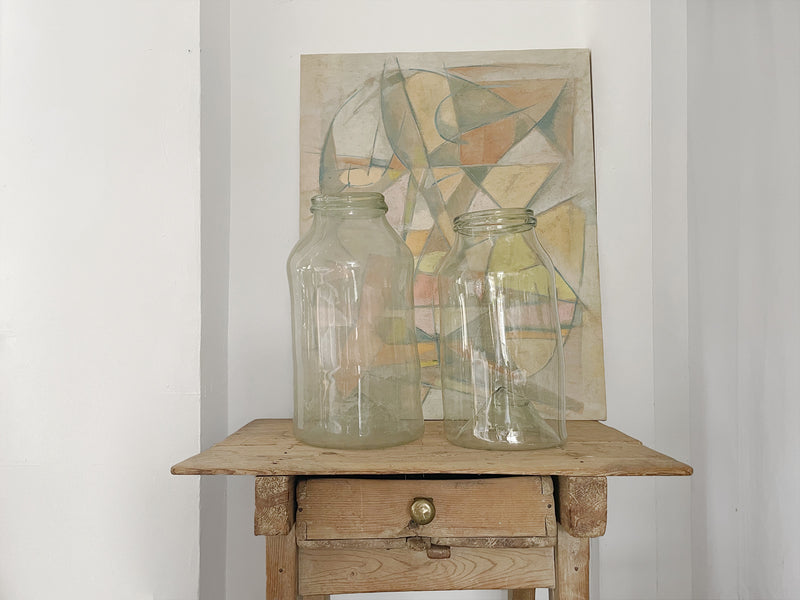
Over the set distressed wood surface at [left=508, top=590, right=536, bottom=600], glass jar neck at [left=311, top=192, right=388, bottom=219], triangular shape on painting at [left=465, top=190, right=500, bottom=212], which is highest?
triangular shape on painting at [left=465, top=190, right=500, bottom=212]

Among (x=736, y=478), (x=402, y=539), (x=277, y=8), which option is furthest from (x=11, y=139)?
(x=736, y=478)

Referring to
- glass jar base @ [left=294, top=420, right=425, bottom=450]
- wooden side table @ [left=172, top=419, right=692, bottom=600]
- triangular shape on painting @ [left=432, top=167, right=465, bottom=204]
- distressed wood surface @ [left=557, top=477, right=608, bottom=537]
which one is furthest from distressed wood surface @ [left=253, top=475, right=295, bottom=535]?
triangular shape on painting @ [left=432, top=167, right=465, bottom=204]

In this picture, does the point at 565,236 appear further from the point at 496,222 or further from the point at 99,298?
the point at 99,298

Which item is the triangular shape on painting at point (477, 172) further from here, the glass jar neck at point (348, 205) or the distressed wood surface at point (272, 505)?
the distressed wood surface at point (272, 505)

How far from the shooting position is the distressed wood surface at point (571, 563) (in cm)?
82

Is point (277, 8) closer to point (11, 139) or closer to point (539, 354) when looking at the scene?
point (11, 139)

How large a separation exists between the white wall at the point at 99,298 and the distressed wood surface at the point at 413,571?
0.32 m

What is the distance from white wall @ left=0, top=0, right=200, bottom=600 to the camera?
1.06 meters

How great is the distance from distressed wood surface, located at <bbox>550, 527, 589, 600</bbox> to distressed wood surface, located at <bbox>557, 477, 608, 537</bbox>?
0.04 meters

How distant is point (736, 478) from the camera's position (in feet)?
3.53

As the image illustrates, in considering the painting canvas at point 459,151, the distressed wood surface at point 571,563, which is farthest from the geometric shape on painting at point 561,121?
the distressed wood surface at point 571,563

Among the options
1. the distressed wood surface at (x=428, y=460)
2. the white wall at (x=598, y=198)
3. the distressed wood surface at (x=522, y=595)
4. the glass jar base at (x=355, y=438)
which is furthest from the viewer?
the white wall at (x=598, y=198)

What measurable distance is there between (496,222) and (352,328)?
0.27 meters

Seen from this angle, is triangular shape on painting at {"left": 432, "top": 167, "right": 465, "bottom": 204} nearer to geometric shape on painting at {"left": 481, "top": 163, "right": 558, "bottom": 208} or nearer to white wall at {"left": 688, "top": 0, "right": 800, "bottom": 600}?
geometric shape on painting at {"left": 481, "top": 163, "right": 558, "bottom": 208}
